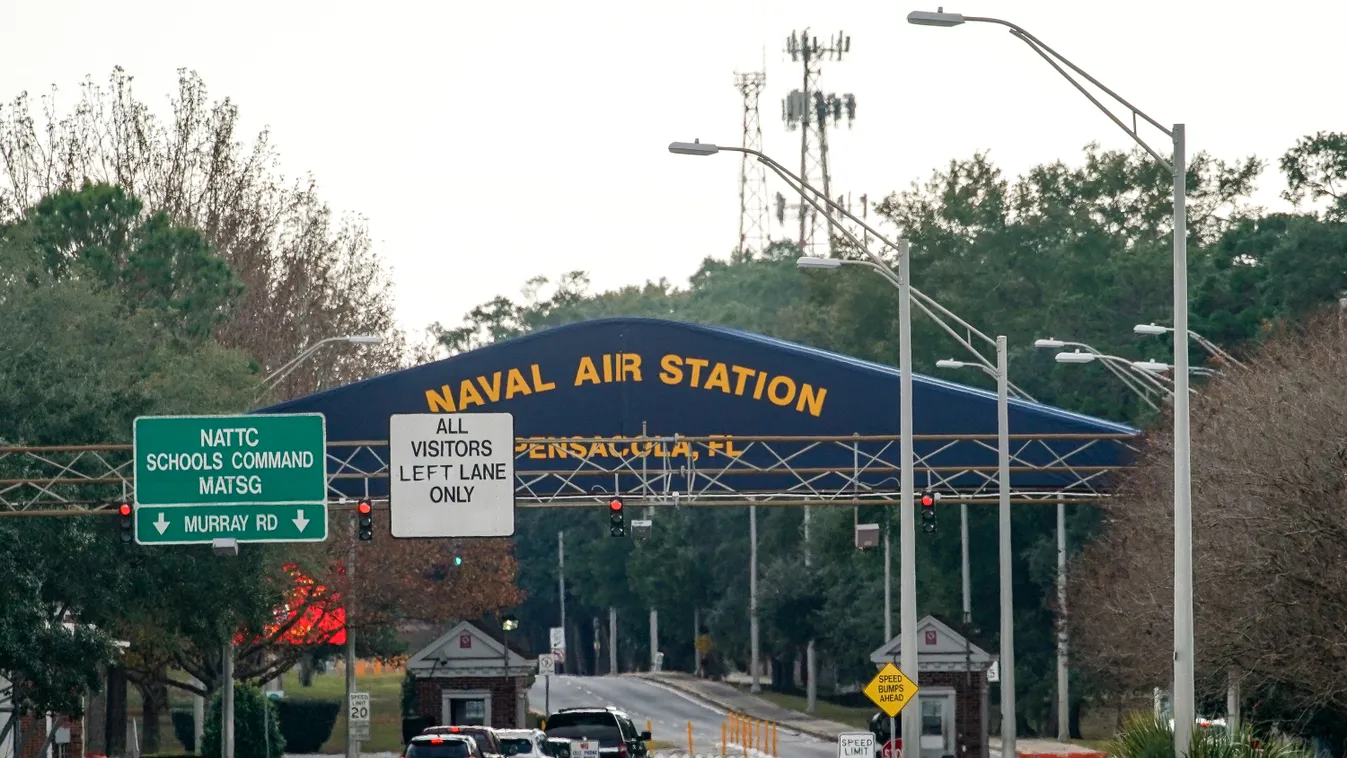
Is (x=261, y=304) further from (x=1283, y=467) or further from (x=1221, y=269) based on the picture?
(x=1283, y=467)

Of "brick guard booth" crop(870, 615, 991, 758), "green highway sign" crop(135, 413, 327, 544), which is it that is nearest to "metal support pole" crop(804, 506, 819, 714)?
"brick guard booth" crop(870, 615, 991, 758)

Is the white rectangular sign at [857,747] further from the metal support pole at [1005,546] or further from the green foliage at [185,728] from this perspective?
the green foliage at [185,728]

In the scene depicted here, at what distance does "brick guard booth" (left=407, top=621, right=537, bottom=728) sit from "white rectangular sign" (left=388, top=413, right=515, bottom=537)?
1743 cm

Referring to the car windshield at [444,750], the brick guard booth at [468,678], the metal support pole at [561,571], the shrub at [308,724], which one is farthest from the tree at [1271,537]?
the metal support pole at [561,571]

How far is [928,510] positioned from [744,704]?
50935 millimetres

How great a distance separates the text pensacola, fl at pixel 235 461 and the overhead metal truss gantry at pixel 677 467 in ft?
4.09

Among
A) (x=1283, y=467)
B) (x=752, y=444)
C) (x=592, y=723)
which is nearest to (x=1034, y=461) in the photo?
(x=752, y=444)

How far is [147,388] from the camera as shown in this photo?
141 feet

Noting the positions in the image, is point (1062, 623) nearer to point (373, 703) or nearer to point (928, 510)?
point (928, 510)

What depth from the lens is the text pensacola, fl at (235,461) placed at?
36.8 metres

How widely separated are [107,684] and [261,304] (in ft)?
50.4

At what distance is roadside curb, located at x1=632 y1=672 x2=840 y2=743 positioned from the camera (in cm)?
7069

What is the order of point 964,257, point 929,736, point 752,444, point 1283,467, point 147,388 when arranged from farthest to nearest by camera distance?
point 964,257, point 929,736, point 147,388, point 752,444, point 1283,467

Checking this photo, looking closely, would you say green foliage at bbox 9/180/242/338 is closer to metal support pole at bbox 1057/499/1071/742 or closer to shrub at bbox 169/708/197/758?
shrub at bbox 169/708/197/758
